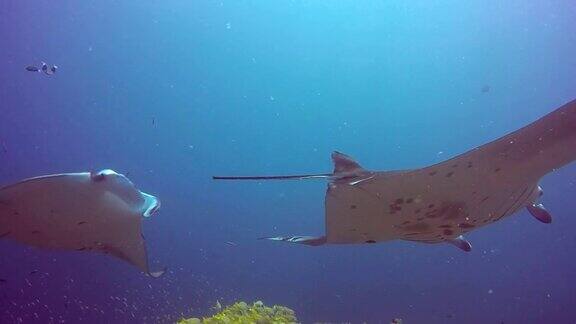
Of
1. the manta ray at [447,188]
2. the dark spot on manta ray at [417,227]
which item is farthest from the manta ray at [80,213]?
the dark spot on manta ray at [417,227]

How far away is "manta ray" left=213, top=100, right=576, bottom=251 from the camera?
332 cm

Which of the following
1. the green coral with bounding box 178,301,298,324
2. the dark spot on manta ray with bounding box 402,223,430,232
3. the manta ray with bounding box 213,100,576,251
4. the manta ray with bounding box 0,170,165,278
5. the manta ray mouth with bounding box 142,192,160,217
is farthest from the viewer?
the green coral with bounding box 178,301,298,324

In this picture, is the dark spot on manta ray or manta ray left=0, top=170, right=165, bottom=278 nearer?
manta ray left=0, top=170, right=165, bottom=278

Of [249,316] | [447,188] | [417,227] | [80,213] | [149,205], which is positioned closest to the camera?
[447,188]

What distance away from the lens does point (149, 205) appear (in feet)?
14.7

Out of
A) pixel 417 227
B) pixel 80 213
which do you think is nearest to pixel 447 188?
pixel 417 227

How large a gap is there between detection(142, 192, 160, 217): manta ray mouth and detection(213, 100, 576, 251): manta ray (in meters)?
1.59

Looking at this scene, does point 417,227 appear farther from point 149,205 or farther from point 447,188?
point 149,205

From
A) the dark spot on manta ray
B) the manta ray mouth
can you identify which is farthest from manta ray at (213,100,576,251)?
the manta ray mouth

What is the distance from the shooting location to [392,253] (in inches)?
1141

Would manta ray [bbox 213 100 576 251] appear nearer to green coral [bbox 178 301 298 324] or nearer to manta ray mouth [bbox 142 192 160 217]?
manta ray mouth [bbox 142 192 160 217]

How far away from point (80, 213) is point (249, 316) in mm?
2443

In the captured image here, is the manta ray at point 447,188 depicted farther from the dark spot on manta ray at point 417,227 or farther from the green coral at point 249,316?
the green coral at point 249,316

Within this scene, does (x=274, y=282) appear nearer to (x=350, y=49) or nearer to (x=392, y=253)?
(x=392, y=253)
